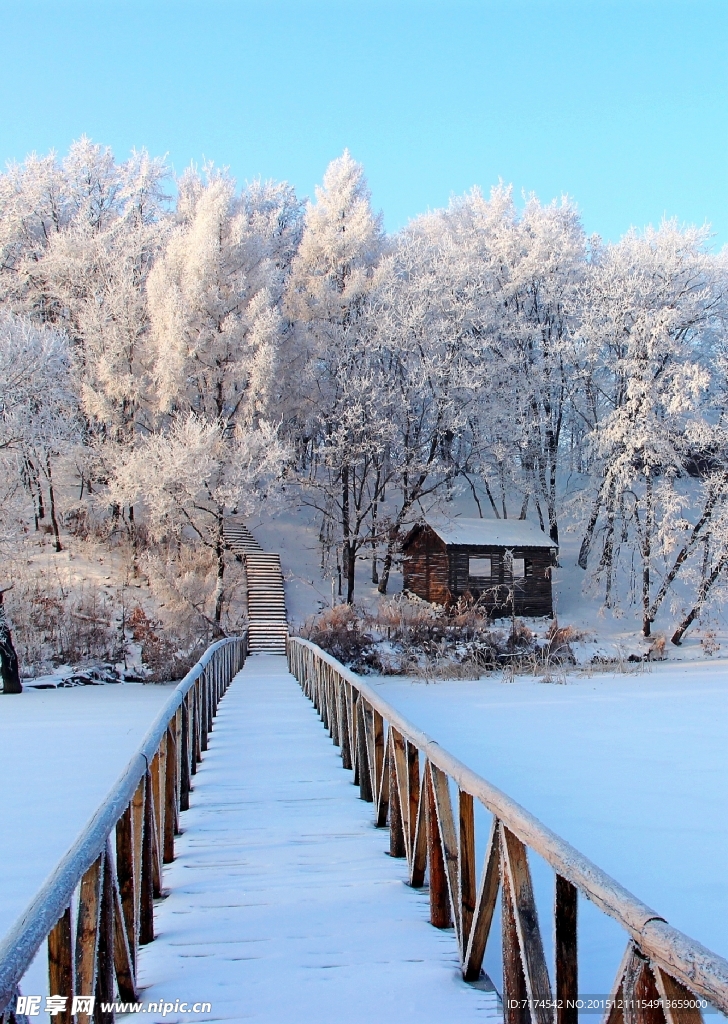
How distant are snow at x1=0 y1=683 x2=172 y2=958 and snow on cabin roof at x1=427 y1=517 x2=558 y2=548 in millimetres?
13745

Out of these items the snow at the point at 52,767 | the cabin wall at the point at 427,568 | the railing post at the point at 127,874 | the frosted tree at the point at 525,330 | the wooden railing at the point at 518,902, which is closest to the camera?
the wooden railing at the point at 518,902

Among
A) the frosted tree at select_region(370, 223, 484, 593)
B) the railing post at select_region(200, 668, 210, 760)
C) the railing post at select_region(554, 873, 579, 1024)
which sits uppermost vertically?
the frosted tree at select_region(370, 223, 484, 593)

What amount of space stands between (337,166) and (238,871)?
33.7 m

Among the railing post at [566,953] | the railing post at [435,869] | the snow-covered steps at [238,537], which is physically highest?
the snow-covered steps at [238,537]

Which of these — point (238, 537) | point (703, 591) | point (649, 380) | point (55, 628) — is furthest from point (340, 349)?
point (703, 591)

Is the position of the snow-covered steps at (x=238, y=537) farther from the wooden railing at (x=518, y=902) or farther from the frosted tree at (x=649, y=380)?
the wooden railing at (x=518, y=902)

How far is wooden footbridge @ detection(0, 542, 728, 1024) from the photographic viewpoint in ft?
7.36

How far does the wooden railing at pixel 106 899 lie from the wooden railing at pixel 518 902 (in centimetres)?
141

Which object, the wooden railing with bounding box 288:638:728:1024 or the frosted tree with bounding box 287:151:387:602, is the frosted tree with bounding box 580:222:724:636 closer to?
the frosted tree with bounding box 287:151:387:602

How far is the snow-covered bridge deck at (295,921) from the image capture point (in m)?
3.26

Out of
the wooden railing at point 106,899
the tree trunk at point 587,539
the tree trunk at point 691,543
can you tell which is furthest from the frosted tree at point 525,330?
the wooden railing at point 106,899

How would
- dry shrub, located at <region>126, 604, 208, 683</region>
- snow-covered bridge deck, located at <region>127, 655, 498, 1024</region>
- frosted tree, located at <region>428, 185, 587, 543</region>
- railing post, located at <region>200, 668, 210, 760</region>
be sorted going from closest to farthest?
1. snow-covered bridge deck, located at <region>127, 655, 498, 1024</region>
2. railing post, located at <region>200, 668, 210, 760</region>
3. dry shrub, located at <region>126, 604, 208, 683</region>
4. frosted tree, located at <region>428, 185, 587, 543</region>

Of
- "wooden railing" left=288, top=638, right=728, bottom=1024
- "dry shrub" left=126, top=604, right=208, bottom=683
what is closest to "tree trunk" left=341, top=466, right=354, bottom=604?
"dry shrub" left=126, top=604, right=208, bottom=683

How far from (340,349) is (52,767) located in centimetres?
2384
